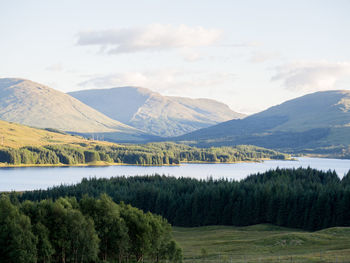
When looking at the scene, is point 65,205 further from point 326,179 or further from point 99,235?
point 326,179

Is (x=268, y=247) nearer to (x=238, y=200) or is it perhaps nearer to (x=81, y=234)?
(x=81, y=234)

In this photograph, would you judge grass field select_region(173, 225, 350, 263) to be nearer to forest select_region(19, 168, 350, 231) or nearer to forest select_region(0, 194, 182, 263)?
forest select_region(0, 194, 182, 263)

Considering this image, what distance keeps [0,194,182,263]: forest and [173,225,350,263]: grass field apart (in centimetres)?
596

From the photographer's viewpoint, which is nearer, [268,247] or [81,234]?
[81,234]

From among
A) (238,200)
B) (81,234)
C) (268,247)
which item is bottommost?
(268,247)

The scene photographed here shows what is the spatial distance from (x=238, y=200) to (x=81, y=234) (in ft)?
214

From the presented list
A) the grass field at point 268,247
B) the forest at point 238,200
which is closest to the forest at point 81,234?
the grass field at point 268,247

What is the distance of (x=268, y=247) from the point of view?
80.7m

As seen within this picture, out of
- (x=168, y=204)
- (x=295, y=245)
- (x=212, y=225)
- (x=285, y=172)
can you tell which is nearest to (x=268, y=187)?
(x=212, y=225)

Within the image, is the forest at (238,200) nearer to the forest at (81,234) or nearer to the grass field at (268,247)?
the grass field at (268,247)

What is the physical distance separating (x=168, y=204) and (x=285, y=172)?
4508 cm

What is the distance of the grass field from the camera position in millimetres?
66438

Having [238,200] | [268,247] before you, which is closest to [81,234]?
[268,247]

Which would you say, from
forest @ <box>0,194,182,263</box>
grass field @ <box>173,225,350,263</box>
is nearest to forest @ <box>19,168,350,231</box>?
grass field @ <box>173,225,350,263</box>
